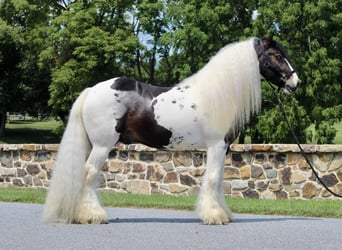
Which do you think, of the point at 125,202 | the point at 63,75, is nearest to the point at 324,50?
the point at 63,75

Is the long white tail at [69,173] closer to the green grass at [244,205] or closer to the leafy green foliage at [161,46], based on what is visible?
the green grass at [244,205]

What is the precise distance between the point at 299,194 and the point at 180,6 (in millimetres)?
22564

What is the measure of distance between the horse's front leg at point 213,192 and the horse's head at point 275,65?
3.46 ft

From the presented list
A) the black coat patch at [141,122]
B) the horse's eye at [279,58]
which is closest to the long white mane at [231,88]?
the horse's eye at [279,58]

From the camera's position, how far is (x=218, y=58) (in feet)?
24.8

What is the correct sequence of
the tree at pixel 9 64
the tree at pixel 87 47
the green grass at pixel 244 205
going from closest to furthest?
1. the green grass at pixel 244 205
2. the tree at pixel 87 47
3. the tree at pixel 9 64

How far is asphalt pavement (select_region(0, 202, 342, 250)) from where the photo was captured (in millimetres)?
5879

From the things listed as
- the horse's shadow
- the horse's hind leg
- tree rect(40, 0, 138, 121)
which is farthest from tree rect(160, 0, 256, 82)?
the horse's hind leg

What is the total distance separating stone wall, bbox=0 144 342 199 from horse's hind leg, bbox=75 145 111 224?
5.17 metres

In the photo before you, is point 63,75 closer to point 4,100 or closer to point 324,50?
point 4,100

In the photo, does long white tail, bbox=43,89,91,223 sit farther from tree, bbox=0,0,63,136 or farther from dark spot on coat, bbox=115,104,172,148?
tree, bbox=0,0,63,136

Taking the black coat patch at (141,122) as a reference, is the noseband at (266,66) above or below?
above

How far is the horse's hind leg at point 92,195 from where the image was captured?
7324 mm

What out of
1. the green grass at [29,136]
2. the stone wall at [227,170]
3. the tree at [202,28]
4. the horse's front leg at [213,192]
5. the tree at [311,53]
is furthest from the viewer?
the green grass at [29,136]
